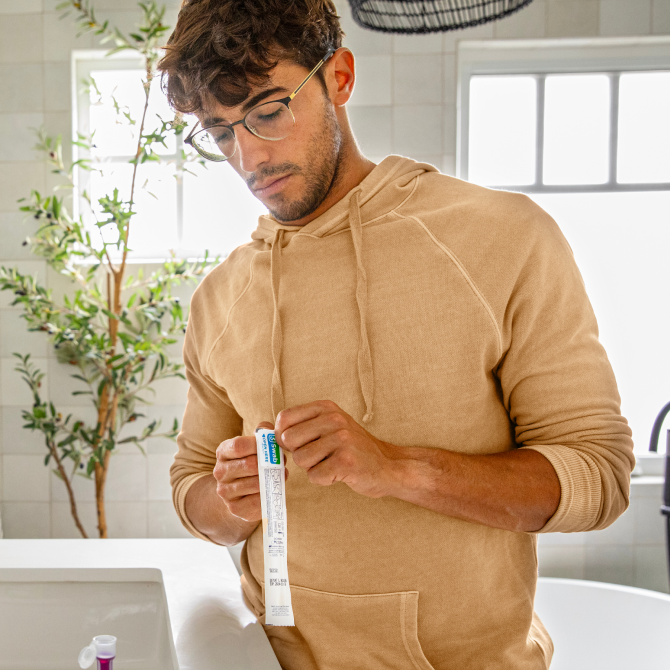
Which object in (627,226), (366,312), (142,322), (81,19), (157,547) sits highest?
(81,19)

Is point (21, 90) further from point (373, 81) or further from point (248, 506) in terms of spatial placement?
point (248, 506)

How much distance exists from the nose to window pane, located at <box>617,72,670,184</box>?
2.17 m

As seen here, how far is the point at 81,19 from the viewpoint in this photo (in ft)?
7.84

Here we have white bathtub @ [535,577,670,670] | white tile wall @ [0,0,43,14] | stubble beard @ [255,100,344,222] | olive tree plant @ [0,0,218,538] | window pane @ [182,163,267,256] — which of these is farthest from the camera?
window pane @ [182,163,267,256]

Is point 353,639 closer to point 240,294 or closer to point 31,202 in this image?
point 240,294

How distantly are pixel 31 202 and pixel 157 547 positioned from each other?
1.79 m

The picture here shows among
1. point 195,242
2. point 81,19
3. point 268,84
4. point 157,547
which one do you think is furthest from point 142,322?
point 268,84

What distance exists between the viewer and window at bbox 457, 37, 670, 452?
8.32ft

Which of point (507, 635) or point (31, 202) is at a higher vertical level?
point (31, 202)

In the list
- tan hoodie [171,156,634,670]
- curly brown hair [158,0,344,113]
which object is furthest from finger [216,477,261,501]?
curly brown hair [158,0,344,113]

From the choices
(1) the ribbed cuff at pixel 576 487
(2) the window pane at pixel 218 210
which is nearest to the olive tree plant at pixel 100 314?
(2) the window pane at pixel 218 210

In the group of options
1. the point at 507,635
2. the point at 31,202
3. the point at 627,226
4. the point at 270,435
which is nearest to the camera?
the point at 270,435

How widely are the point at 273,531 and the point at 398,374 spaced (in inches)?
9.9

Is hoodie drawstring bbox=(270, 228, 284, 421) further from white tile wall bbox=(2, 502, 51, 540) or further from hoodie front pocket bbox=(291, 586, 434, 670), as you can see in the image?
white tile wall bbox=(2, 502, 51, 540)
